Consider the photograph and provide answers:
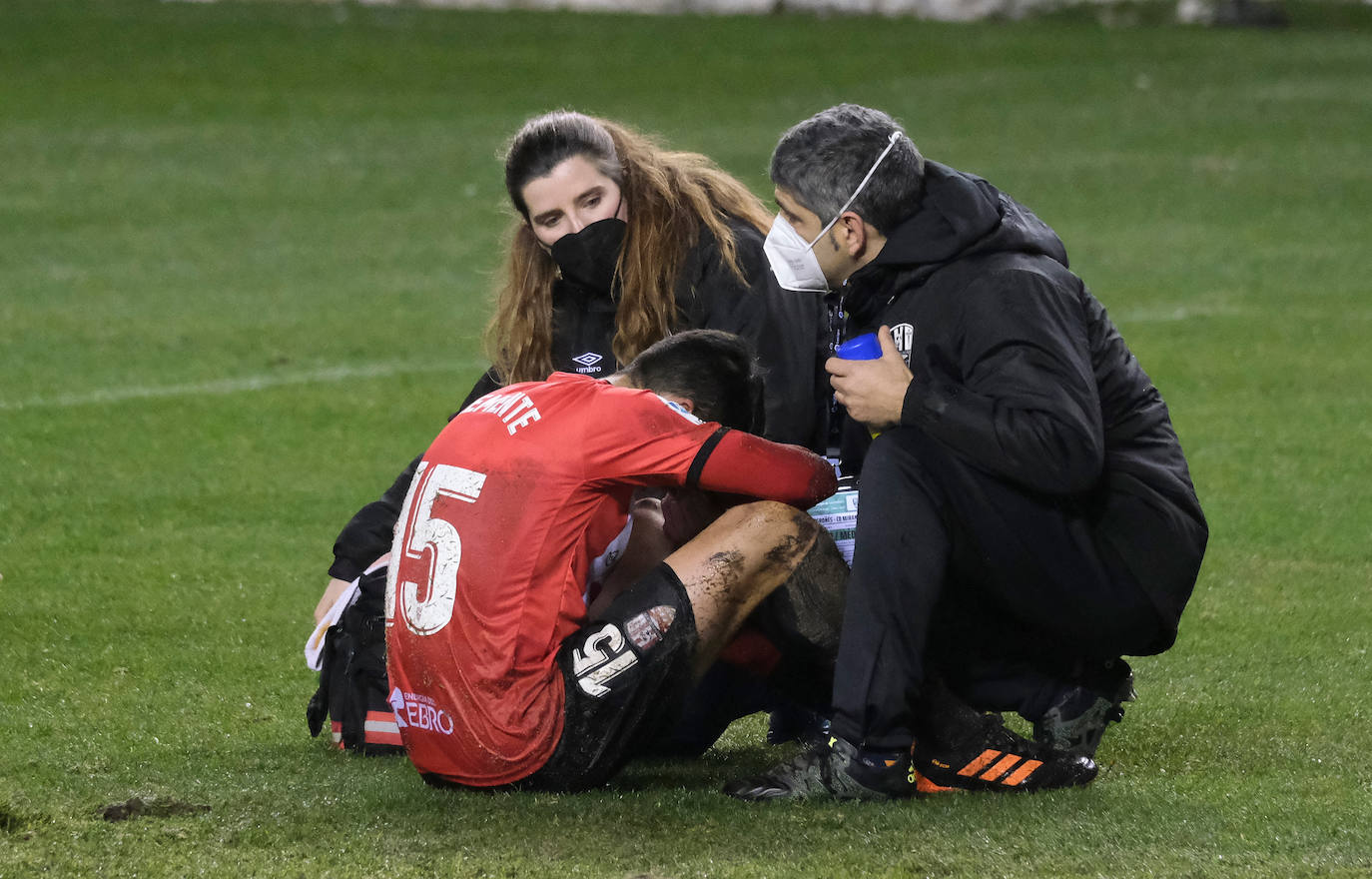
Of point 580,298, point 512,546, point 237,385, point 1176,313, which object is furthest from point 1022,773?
point 1176,313

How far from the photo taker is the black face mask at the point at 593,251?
5.09m

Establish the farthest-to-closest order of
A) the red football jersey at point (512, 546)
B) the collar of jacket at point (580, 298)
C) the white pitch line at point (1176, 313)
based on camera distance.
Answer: the white pitch line at point (1176, 313), the collar of jacket at point (580, 298), the red football jersey at point (512, 546)

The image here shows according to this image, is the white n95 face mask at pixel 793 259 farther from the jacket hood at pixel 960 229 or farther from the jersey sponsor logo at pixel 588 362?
the jersey sponsor logo at pixel 588 362

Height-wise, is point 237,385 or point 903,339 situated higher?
point 903,339

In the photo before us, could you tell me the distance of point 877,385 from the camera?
12.8 feet

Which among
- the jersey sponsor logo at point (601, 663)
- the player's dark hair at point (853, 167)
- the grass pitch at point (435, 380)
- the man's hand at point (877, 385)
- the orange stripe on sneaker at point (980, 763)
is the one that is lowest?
the grass pitch at point (435, 380)

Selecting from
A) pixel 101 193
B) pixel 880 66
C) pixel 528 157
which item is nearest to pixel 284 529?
pixel 528 157

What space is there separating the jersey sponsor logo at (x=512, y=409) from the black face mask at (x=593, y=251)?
1.20 meters

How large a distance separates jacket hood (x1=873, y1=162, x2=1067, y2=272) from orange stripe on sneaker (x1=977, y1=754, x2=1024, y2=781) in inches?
43.4

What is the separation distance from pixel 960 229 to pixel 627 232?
1.46m

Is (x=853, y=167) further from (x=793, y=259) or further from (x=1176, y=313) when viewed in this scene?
(x=1176, y=313)

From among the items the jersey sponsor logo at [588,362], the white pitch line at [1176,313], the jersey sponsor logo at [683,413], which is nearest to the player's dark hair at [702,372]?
the jersey sponsor logo at [683,413]

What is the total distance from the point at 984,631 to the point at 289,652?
234 cm

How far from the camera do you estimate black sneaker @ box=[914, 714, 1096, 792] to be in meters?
3.96
